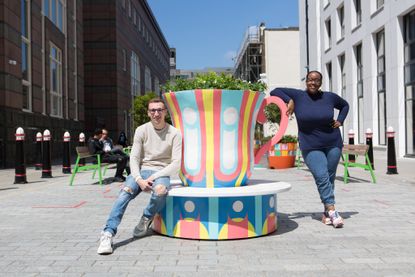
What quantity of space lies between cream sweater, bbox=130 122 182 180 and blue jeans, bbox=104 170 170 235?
11cm

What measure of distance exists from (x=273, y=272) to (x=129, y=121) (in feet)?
133

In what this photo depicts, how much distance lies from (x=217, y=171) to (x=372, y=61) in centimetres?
1777

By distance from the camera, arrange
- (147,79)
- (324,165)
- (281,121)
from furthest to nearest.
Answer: (147,79) → (324,165) → (281,121)

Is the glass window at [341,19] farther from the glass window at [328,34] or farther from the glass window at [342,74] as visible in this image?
the glass window at [328,34]

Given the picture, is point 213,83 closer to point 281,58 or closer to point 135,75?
point 135,75

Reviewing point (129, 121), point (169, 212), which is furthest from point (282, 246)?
point (129, 121)

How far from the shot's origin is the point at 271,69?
47.9 meters

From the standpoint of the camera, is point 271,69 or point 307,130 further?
point 271,69

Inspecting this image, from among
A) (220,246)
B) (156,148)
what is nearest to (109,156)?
(156,148)

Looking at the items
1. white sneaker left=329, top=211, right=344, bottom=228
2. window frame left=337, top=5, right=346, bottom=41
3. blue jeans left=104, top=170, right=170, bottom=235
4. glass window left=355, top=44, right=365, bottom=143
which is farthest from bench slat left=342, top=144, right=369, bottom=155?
window frame left=337, top=5, right=346, bottom=41

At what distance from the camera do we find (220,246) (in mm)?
A: 4273

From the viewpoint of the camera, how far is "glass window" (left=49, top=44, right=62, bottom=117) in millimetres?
24281

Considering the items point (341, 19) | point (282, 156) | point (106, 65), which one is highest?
point (341, 19)

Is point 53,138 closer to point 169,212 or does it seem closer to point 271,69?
point 169,212
